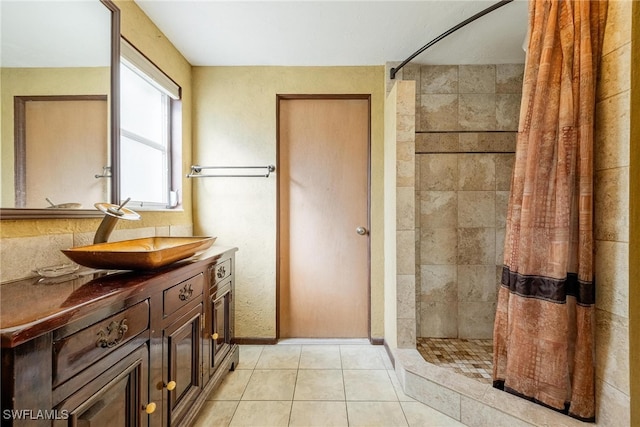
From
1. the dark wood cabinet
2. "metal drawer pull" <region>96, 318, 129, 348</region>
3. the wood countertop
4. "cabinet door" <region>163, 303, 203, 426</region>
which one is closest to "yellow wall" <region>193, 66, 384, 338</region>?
the dark wood cabinet

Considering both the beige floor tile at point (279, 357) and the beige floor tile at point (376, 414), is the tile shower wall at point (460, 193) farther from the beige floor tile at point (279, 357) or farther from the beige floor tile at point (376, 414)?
the beige floor tile at point (279, 357)

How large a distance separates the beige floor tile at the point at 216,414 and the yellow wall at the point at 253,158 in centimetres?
68

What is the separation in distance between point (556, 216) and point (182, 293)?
1.67 meters

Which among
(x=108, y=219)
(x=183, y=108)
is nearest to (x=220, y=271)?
(x=108, y=219)

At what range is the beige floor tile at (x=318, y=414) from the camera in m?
1.45

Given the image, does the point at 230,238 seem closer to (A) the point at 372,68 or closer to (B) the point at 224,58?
(B) the point at 224,58

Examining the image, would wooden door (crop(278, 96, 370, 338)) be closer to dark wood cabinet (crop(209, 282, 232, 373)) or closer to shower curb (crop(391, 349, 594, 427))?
dark wood cabinet (crop(209, 282, 232, 373))

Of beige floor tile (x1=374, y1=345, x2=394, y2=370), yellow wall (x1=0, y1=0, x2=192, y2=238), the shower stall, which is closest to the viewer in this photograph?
yellow wall (x1=0, y1=0, x2=192, y2=238)

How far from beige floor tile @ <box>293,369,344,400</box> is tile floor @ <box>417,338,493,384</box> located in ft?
2.00

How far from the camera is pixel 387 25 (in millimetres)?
1769

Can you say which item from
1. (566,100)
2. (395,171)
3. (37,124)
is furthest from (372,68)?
Result: (37,124)

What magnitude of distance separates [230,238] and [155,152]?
814mm

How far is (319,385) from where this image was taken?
1754 millimetres

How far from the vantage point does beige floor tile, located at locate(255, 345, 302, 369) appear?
1967mm
